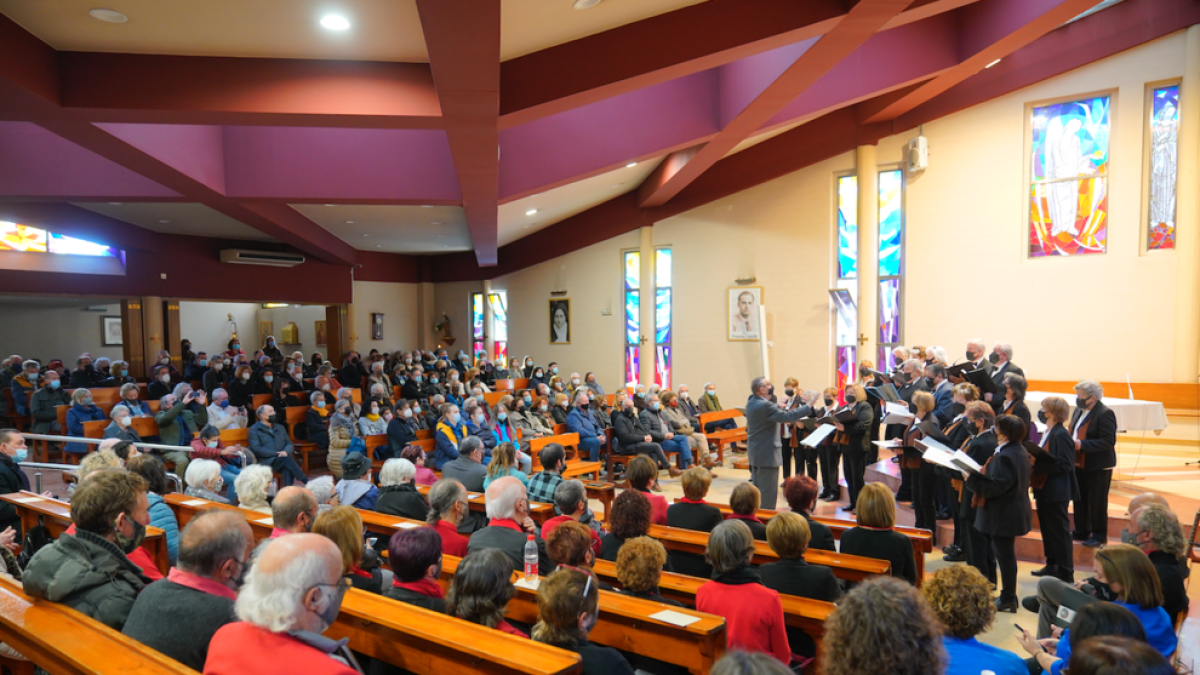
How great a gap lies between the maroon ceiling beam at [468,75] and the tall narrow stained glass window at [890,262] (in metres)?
7.31

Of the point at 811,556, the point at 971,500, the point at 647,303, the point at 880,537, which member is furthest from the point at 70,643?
the point at 647,303

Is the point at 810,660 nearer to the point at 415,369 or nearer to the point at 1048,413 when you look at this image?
the point at 1048,413

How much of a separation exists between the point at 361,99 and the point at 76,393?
5.39 meters

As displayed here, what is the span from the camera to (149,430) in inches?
294

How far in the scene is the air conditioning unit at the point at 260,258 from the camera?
10969mm

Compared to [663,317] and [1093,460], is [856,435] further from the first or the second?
[663,317]

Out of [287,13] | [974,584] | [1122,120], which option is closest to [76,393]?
[287,13]

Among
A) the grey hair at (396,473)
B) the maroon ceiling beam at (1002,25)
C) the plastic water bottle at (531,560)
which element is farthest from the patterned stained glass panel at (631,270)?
the plastic water bottle at (531,560)

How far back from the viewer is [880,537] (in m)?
3.26

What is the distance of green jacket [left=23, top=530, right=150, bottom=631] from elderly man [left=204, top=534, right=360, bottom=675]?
813 millimetres

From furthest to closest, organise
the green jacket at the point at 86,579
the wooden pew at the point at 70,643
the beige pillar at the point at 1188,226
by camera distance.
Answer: the beige pillar at the point at 1188,226 < the green jacket at the point at 86,579 < the wooden pew at the point at 70,643

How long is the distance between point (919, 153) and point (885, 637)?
34.1 feet

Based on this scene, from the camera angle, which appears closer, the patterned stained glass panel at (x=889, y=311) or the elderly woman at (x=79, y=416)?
the elderly woman at (x=79, y=416)

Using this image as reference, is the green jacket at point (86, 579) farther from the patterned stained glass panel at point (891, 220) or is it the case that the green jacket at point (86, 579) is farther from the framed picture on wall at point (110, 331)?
the framed picture on wall at point (110, 331)
